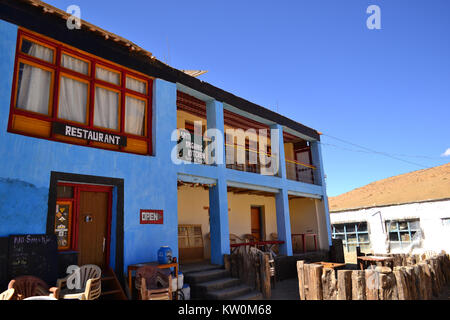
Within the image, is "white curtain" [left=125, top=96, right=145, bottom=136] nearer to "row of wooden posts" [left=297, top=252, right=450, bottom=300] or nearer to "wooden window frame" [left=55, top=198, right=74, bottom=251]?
"wooden window frame" [left=55, top=198, right=74, bottom=251]

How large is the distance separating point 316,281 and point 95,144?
6.10m

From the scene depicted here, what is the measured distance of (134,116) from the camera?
9.18 meters

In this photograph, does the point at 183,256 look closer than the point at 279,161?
Yes

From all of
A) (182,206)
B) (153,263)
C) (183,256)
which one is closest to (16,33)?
(153,263)

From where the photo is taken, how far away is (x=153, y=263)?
8.10 metres

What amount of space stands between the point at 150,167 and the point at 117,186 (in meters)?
1.10

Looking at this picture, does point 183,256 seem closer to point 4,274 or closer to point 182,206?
point 182,206

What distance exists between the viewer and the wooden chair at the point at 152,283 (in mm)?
6883

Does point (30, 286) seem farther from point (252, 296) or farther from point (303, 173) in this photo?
point (303, 173)

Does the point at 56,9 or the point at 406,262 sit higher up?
the point at 56,9

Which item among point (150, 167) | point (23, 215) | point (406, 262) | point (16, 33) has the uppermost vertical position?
point (16, 33)

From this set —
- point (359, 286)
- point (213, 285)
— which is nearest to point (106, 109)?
point (213, 285)

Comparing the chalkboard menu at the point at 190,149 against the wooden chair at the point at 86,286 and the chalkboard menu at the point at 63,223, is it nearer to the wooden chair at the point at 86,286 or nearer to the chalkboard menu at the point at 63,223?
the chalkboard menu at the point at 63,223

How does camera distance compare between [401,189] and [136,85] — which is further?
[401,189]
